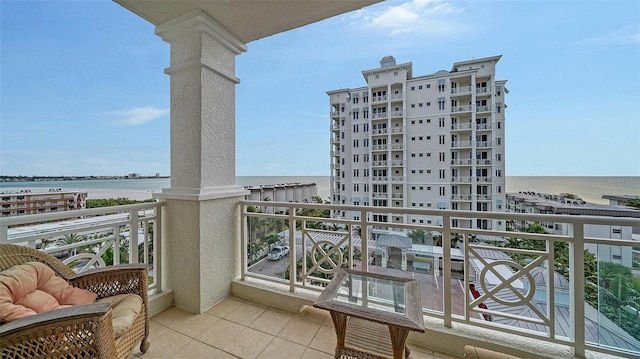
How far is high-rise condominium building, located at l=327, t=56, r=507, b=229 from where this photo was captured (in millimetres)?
14664

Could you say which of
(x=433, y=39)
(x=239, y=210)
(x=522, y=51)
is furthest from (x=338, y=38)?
(x=522, y=51)

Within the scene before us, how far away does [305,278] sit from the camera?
2.15 m

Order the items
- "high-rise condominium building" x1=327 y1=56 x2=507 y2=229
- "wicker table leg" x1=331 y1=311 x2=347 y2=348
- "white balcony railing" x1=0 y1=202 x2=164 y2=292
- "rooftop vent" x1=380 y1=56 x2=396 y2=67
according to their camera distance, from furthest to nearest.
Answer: "rooftop vent" x1=380 y1=56 x2=396 y2=67 → "high-rise condominium building" x1=327 y1=56 x2=507 y2=229 → "white balcony railing" x1=0 y1=202 x2=164 y2=292 → "wicker table leg" x1=331 y1=311 x2=347 y2=348

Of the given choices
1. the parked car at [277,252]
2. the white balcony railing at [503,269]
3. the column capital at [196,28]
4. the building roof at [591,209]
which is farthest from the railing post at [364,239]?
the column capital at [196,28]

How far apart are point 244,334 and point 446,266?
1.68 meters

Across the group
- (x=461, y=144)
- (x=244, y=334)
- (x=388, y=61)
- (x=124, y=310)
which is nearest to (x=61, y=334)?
(x=124, y=310)

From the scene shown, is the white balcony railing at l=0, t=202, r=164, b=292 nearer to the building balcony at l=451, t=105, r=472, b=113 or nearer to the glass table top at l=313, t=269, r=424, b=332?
the glass table top at l=313, t=269, r=424, b=332

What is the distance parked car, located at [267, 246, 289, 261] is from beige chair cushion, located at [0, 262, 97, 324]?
1.37m

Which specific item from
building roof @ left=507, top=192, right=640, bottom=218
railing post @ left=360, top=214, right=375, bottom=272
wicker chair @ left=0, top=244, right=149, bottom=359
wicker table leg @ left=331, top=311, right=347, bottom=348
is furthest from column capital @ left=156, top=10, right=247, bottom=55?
building roof @ left=507, top=192, right=640, bottom=218

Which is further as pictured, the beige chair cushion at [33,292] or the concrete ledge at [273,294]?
the concrete ledge at [273,294]

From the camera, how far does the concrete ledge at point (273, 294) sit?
2.03 meters

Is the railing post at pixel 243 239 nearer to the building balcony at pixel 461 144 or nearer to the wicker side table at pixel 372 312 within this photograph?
the wicker side table at pixel 372 312

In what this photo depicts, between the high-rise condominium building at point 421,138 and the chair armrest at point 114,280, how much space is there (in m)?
14.0

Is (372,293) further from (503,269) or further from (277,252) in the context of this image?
(277,252)
